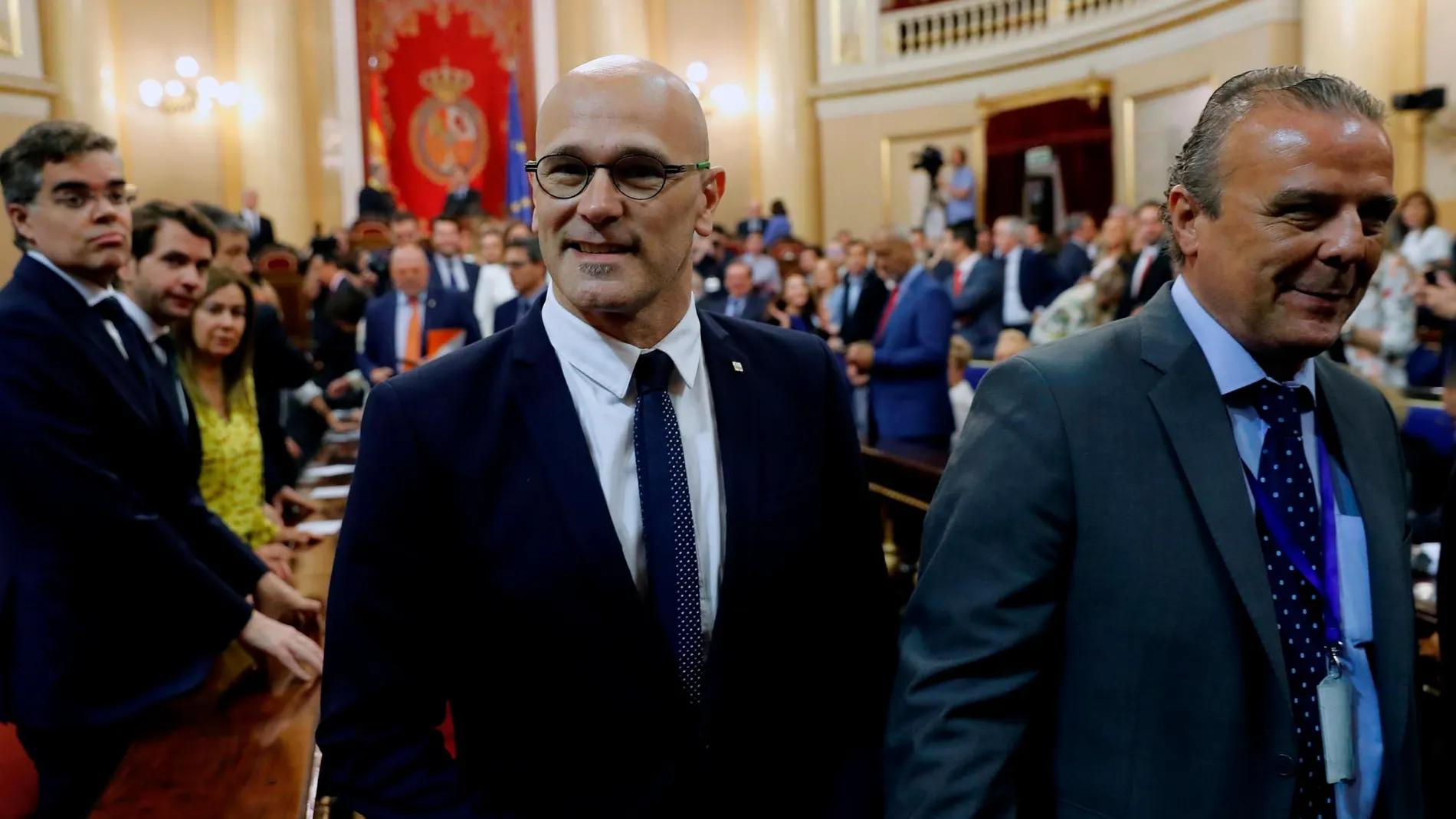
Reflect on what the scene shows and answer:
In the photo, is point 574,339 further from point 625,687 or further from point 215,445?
point 215,445

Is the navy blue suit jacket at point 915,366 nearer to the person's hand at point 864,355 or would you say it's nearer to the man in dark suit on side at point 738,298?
the person's hand at point 864,355

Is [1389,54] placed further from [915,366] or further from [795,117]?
[795,117]

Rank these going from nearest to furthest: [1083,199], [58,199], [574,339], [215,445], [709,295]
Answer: [574,339], [58,199], [215,445], [709,295], [1083,199]

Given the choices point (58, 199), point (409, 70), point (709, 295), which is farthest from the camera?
point (409, 70)

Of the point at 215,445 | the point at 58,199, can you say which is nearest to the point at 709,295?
the point at 215,445

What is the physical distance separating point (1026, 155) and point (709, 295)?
7405mm

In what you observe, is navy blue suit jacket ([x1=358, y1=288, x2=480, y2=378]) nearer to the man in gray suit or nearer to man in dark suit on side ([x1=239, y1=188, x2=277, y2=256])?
the man in gray suit

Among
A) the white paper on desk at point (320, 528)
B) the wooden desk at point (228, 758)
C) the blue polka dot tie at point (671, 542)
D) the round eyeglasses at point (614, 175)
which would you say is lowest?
the wooden desk at point (228, 758)

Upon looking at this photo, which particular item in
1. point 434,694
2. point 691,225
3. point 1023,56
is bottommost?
point 434,694

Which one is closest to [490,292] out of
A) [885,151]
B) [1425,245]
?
[1425,245]

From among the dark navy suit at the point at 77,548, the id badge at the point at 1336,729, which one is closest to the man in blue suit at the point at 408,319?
the dark navy suit at the point at 77,548

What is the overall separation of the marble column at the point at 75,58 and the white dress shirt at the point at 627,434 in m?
12.3

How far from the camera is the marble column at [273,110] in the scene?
1523 cm

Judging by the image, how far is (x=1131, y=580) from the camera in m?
1.42
